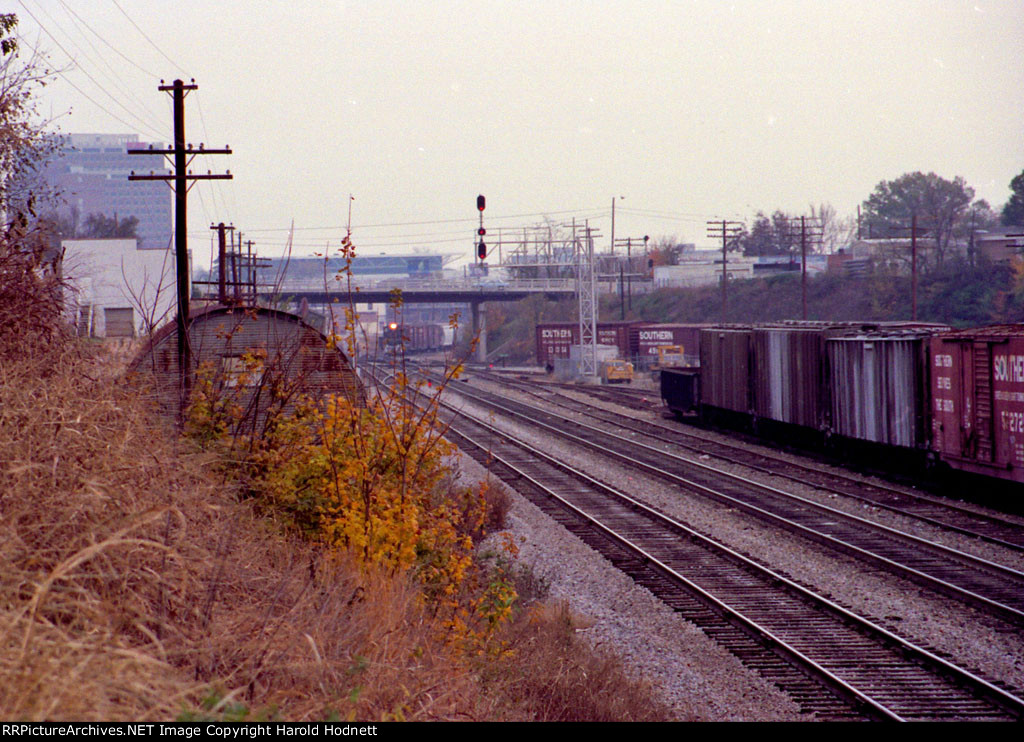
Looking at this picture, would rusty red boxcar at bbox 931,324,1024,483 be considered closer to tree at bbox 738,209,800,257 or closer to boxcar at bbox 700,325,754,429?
boxcar at bbox 700,325,754,429

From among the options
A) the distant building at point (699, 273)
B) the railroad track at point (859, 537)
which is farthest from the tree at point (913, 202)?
the railroad track at point (859, 537)

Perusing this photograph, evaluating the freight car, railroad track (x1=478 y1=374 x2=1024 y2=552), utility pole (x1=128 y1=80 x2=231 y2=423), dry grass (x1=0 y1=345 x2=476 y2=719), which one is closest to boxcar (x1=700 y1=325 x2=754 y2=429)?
the freight car

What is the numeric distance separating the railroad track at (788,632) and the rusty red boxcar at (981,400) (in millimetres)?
6254

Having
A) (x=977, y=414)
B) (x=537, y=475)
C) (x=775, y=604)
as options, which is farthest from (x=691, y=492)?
(x=775, y=604)

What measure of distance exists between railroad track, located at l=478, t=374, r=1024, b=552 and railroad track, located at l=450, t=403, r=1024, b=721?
437cm

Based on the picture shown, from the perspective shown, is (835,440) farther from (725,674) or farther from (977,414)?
(725,674)

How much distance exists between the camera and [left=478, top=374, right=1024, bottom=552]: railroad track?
49.1 ft

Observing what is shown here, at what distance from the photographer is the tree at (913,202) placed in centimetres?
9576

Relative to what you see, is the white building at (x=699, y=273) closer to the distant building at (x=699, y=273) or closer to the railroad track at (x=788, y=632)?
the distant building at (x=699, y=273)

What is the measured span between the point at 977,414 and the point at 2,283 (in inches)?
654

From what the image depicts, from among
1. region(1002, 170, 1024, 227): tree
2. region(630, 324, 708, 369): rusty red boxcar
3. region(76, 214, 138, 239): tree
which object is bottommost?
region(630, 324, 708, 369): rusty red boxcar

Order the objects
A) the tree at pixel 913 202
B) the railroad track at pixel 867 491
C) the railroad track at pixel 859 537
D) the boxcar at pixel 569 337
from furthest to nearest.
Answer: the tree at pixel 913 202, the boxcar at pixel 569 337, the railroad track at pixel 867 491, the railroad track at pixel 859 537

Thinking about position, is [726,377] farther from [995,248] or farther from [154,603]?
[995,248]
